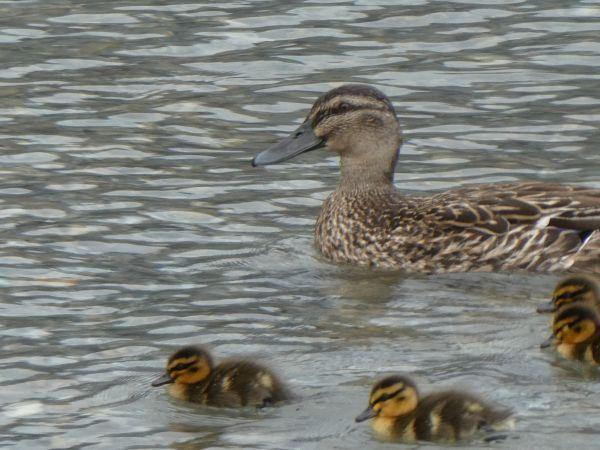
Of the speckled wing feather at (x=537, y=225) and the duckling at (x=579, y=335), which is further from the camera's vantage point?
the speckled wing feather at (x=537, y=225)

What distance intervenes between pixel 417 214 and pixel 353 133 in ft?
2.56

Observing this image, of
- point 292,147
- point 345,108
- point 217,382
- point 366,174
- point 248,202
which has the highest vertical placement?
point 345,108

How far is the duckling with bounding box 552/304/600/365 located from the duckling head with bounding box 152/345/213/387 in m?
1.49

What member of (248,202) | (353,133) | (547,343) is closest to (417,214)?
(353,133)

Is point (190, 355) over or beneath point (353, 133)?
beneath

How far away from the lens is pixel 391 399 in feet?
23.0

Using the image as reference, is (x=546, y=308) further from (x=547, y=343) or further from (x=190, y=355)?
(x=190, y=355)

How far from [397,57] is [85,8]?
104 inches

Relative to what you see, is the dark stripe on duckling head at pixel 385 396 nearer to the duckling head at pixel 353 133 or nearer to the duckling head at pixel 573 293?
the duckling head at pixel 573 293

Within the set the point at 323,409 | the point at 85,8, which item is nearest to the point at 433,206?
the point at 323,409

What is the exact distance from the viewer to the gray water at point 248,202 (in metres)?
7.62

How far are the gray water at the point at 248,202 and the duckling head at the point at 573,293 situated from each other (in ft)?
0.59

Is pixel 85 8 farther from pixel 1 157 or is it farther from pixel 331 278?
pixel 331 278

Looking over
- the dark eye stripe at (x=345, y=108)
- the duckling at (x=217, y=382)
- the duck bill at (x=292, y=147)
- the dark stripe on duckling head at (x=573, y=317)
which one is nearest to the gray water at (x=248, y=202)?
the duckling at (x=217, y=382)
